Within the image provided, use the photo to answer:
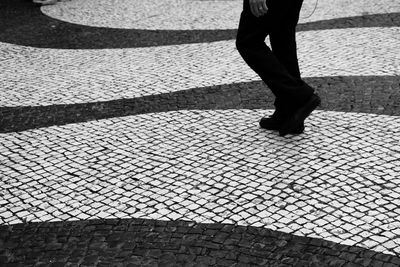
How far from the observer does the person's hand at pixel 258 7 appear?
4207 mm

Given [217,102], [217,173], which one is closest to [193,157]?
[217,173]

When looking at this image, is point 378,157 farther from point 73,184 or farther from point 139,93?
point 139,93

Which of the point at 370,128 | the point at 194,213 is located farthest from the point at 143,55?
the point at 194,213

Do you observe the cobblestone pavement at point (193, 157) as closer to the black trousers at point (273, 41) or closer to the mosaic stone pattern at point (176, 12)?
the black trousers at point (273, 41)

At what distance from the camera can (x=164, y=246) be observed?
3303mm

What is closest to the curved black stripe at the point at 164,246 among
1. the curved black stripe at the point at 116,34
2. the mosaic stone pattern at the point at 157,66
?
the mosaic stone pattern at the point at 157,66

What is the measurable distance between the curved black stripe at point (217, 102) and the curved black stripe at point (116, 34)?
219cm

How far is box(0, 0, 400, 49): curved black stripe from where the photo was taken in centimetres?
790

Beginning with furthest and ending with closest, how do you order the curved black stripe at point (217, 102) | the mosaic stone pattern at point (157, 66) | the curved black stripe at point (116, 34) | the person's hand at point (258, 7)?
the curved black stripe at point (116, 34), the mosaic stone pattern at point (157, 66), the curved black stripe at point (217, 102), the person's hand at point (258, 7)

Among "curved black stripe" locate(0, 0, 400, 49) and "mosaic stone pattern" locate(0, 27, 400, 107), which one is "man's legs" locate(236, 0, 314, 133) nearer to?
"mosaic stone pattern" locate(0, 27, 400, 107)

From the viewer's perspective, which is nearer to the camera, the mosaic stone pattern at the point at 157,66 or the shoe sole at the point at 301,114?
the shoe sole at the point at 301,114

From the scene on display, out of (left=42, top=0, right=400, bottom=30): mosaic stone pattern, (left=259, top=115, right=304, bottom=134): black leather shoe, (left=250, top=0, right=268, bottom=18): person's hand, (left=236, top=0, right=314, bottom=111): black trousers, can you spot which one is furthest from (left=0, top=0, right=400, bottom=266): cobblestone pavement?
(left=250, top=0, right=268, bottom=18): person's hand

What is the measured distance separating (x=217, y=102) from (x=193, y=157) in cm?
121

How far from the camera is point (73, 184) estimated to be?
4.11 meters
